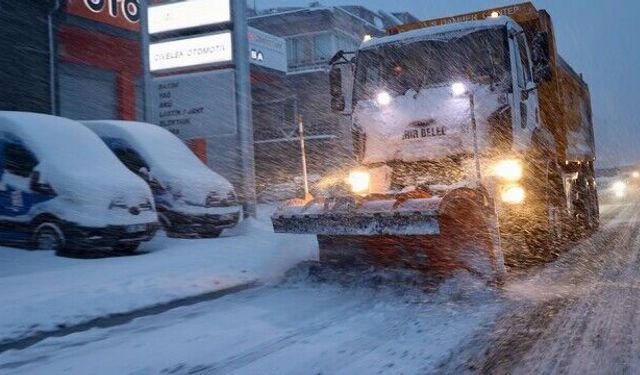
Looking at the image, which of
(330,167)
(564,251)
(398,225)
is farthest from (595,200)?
(330,167)

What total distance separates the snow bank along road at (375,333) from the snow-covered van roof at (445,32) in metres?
3.17

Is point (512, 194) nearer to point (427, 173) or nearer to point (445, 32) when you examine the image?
point (427, 173)

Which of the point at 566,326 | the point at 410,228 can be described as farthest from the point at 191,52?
the point at 566,326

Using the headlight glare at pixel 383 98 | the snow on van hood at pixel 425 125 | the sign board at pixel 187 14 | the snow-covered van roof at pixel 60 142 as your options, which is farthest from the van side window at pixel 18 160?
the sign board at pixel 187 14

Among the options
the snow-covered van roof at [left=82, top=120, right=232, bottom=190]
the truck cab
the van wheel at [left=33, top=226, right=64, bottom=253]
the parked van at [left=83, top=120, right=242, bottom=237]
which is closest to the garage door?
the snow-covered van roof at [left=82, top=120, right=232, bottom=190]

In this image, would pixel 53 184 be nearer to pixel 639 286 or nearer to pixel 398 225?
pixel 398 225

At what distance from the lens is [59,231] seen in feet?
26.4

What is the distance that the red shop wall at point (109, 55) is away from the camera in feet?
59.3

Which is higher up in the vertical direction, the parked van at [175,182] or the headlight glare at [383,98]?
the headlight glare at [383,98]

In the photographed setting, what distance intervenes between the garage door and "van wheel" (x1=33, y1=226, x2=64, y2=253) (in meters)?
10.8

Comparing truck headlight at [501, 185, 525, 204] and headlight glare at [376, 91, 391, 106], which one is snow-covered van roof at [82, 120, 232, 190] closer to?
headlight glare at [376, 91, 391, 106]

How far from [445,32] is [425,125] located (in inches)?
52.9

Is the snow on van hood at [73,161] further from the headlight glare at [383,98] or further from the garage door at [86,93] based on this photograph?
the garage door at [86,93]

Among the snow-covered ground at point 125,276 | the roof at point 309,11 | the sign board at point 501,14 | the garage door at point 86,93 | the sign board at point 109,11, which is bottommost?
the snow-covered ground at point 125,276
